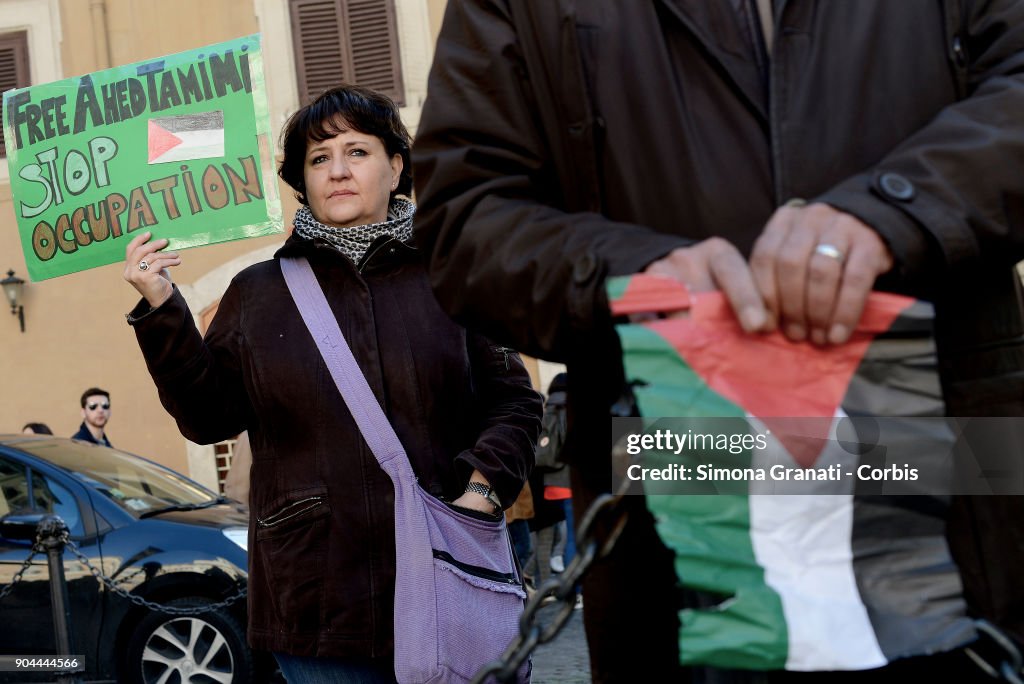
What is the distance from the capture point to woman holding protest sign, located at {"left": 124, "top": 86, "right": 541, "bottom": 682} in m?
3.08

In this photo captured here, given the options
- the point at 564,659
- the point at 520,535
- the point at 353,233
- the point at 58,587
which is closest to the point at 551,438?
the point at 520,535

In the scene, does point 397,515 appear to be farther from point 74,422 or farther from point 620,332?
point 74,422

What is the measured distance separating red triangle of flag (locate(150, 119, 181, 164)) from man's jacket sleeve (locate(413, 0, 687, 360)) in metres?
2.50

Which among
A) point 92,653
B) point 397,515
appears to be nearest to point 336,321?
point 397,515

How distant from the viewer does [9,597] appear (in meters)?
7.09

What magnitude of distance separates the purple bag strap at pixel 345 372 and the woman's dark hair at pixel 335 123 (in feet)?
1.17

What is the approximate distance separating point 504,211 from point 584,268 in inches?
6.5

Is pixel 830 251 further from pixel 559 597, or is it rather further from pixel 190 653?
pixel 190 653

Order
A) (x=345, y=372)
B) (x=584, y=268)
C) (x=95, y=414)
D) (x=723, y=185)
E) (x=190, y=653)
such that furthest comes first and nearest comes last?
(x=95, y=414) → (x=190, y=653) → (x=345, y=372) → (x=723, y=185) → (x=584, y=268)

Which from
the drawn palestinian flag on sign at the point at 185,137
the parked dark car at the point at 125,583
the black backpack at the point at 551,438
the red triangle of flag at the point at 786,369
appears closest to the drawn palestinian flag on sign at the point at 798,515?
the red triangle of flag at the point at 786,369

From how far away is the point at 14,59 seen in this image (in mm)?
15789

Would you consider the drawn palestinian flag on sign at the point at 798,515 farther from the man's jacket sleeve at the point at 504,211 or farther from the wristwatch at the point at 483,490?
the wristwatch at the point at 483,490

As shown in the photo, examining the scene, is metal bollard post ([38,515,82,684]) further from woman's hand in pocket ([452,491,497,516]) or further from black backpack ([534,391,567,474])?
black backpack ([534,391,567,474])

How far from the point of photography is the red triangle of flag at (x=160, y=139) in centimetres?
415
